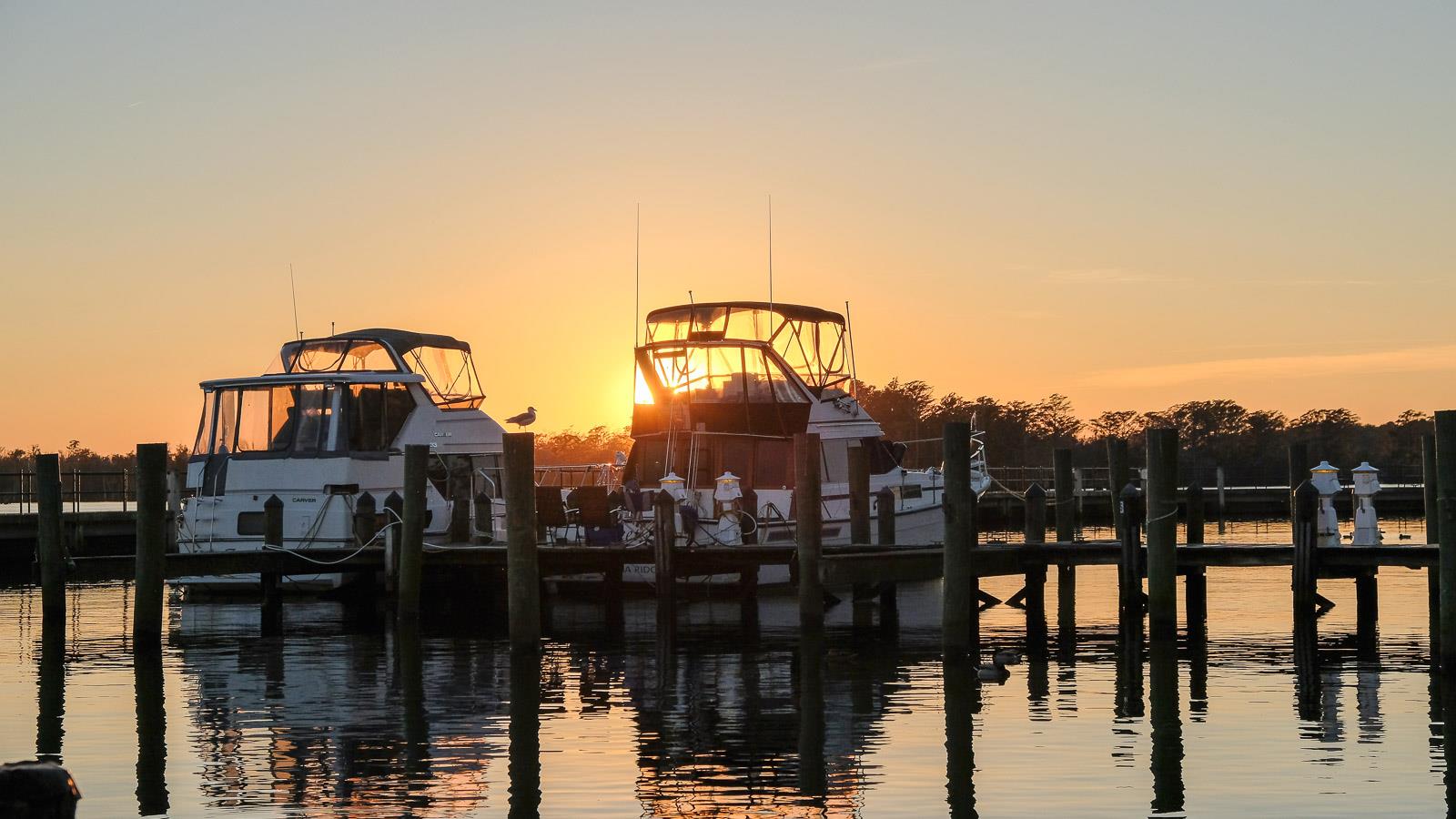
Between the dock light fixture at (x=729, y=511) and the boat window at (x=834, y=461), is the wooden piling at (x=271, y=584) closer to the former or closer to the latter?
the dock light fixture at (x=729, y=511)

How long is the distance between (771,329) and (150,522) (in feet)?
49.0

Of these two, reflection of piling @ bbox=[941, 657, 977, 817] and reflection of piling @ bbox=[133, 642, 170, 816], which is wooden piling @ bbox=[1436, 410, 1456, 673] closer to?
reflection of piling @ bbox=[941, 657, 977, 817]

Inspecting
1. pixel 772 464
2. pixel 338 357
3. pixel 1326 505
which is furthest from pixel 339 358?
pixel 1326 505

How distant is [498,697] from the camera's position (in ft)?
59.7

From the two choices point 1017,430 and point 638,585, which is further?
point 1017,430

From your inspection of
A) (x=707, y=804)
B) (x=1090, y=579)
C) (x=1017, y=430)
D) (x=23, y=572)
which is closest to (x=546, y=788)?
(x=707, y=804)

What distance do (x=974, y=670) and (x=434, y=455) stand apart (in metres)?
14.9

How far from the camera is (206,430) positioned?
101 feet

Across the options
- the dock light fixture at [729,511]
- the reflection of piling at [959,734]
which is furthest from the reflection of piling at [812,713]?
the dock light fixture at [729,511]

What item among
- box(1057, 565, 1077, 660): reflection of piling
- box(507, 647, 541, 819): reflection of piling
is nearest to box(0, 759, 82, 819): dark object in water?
box(507, 647, 541, 819): reflection of piling

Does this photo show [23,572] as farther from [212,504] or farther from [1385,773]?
[1385,773]

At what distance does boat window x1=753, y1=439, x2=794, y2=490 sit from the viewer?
30.6m

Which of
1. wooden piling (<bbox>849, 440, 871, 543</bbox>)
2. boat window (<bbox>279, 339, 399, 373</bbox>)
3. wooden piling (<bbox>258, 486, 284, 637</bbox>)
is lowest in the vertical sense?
wooden piling (<bbox>258, 486, 284, 637</bbox>)

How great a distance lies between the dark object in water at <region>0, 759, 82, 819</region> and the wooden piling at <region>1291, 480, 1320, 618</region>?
56.2 ft
